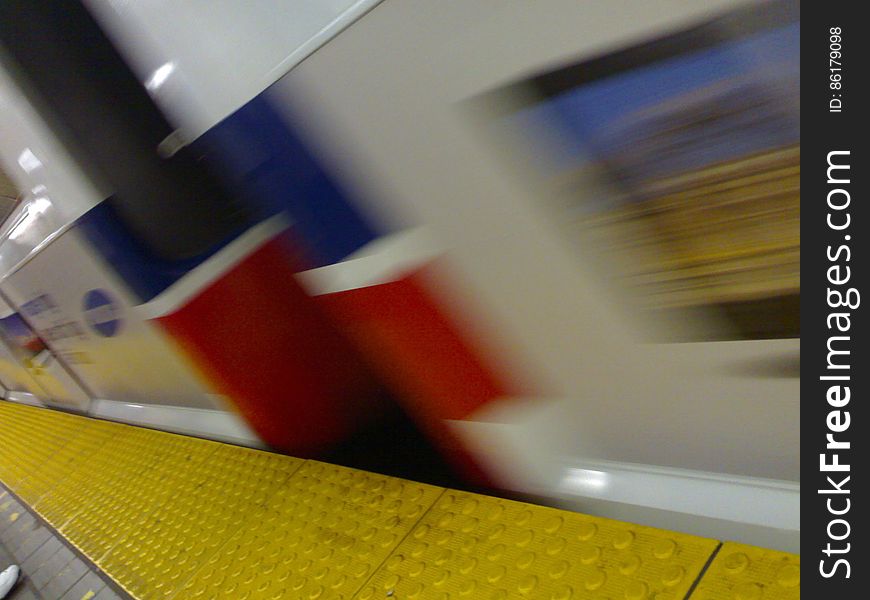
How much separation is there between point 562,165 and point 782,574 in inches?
27.1

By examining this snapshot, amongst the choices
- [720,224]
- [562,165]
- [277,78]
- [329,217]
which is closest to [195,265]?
[329,217]

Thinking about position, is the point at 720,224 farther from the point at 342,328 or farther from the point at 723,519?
the point at 342,328

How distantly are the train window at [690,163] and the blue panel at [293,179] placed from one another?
463 millimetres

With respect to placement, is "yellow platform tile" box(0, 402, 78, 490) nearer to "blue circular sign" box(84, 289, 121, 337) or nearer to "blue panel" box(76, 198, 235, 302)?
"blue circular sign" box(84, 289, 121, 337)

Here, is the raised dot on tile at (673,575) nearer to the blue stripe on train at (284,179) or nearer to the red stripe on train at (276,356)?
the blue stripe on train at (284,179)

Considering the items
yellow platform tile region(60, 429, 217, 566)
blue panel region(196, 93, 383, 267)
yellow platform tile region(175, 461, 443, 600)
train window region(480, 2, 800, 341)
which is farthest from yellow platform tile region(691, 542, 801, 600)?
yellow platform tile region(60, 429, 217, 566)

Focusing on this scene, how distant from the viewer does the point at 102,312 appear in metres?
2.74

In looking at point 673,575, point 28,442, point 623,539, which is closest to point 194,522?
point 623,539

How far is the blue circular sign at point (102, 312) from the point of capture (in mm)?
2600

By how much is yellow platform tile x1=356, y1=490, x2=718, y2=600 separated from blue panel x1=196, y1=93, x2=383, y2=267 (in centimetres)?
65

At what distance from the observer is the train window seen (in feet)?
2.57

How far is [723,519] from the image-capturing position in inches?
41.4

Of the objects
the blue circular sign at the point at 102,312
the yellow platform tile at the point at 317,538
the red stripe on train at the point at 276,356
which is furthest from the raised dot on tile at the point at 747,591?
the blue circular sign at the point at 102,312
